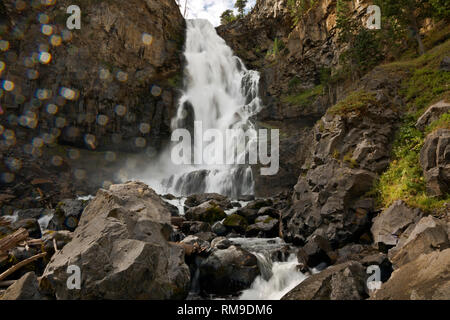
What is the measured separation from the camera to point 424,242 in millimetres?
7078

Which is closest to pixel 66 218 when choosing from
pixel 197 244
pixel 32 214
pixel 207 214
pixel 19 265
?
pixel 32 214

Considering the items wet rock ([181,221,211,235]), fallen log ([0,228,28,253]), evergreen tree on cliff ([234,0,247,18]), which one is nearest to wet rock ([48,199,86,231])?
fallen log ([0,228,28,253])

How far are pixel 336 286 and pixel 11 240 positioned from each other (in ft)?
40.7

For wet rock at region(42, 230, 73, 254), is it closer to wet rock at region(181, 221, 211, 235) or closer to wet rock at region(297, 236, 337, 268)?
wet rock at region(181, 221, 211, 235)

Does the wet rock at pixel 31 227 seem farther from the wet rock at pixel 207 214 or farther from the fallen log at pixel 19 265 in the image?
the wet rock at pixel 207 214

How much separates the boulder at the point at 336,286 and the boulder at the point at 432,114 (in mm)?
8609

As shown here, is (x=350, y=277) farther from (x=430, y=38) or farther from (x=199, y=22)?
(x=199, y=22)

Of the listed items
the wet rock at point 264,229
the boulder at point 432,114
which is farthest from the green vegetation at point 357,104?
the wet rock at point 264,229

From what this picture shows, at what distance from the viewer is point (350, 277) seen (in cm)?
663

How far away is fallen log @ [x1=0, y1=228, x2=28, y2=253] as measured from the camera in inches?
432

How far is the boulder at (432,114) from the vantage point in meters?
11.7

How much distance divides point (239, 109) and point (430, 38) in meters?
21.3

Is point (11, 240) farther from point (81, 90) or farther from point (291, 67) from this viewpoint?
point (291, 67)
